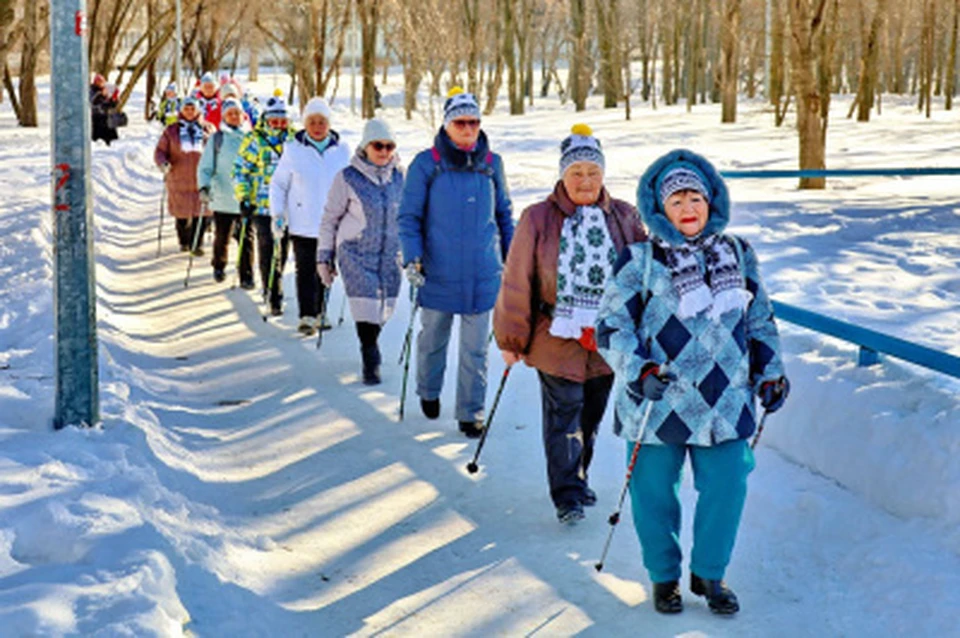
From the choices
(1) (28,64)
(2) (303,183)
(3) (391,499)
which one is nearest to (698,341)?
(3) (391,499)

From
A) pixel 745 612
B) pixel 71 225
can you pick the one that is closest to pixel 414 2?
pixel 71 225

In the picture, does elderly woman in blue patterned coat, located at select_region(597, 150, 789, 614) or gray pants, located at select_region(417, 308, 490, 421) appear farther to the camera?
gray pants, located at select_region(417, 308, 490, 421)

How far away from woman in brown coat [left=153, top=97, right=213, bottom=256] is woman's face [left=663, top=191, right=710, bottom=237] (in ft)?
33.5

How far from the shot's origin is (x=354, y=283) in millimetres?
8539

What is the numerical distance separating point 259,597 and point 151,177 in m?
21.9

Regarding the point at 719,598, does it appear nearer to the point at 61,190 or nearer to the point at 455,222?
the point at 455,222

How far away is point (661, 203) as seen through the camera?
449 centimetres

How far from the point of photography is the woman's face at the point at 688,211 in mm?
4410

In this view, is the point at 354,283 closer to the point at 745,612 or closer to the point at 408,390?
the point at 408,390

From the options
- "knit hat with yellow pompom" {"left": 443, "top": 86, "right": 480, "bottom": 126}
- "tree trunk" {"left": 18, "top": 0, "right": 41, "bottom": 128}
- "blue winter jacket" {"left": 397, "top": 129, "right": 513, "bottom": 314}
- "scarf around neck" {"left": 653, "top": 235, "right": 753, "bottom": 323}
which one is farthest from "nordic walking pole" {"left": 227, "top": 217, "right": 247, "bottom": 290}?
"tree trunk" {"left": 18, "top": 0, "right": 41, "bottom": 128}

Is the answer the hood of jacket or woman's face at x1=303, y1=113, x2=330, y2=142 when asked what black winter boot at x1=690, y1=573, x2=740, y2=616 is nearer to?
the hood of jacket

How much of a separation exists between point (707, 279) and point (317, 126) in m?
6.23

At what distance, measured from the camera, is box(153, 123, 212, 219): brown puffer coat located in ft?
46.3

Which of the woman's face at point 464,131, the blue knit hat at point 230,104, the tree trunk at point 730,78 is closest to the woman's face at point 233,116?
the blue knit hat at point 230,104
